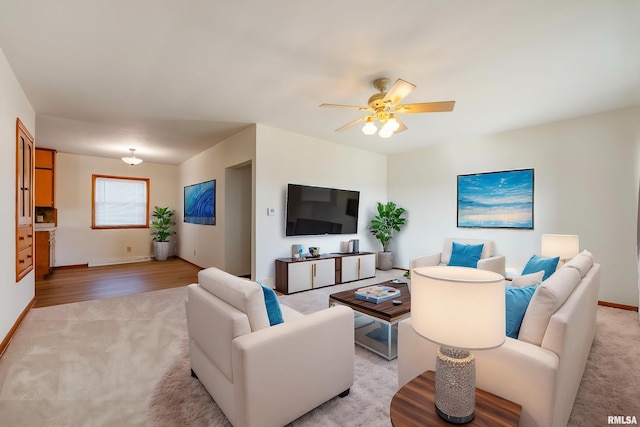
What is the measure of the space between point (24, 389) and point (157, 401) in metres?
1.00

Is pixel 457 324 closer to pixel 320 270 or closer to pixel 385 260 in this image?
pixel 320 270

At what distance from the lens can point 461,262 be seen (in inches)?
171

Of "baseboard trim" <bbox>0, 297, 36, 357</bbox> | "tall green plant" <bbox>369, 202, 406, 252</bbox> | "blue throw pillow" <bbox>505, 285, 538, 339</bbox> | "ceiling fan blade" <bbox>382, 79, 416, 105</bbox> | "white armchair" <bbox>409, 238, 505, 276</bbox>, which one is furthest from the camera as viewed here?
"tall green plant" <bbox>369, 202, 406, 252</bbox>

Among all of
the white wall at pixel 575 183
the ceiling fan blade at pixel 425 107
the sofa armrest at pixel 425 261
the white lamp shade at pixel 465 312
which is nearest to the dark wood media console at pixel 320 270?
the sofa armrest at pixel 425 261

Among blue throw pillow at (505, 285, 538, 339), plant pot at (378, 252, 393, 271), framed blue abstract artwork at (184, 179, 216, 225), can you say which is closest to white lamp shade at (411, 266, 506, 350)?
blue throw pillow at (505, 285, 538, 339)

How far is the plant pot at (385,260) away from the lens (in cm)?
605

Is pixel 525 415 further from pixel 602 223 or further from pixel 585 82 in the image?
pixel 602 223

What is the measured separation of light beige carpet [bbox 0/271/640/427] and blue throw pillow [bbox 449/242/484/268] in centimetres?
147

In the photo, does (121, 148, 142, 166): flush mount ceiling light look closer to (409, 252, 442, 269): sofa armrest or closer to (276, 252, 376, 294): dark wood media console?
(276, 252, 376, 294): dark wood media console

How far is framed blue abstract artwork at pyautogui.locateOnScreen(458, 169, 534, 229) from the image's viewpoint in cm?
448

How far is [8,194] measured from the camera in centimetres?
282

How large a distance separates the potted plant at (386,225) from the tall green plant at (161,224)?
5.28 m

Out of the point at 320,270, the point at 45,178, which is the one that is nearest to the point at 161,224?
the point at 45,178

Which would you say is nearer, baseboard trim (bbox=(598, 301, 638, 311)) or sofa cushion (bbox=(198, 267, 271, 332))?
sofa cushion (bbox=(198, 267, 271, 332))
